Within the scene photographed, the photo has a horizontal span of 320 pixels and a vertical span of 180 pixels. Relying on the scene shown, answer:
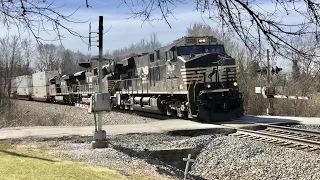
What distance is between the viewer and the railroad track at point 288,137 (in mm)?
9937

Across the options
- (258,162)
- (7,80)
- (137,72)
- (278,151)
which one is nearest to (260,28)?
(258,162)

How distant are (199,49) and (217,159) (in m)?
8.50

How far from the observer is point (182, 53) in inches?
687

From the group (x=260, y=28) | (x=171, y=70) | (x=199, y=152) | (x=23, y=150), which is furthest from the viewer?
(x=171, y=70)

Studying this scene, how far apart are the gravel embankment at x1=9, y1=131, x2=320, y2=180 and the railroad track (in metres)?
0.50

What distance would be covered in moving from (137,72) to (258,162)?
14.3 metres

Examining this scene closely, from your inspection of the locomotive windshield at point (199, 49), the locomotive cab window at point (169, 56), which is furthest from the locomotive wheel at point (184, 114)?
the locomotive windshield at point (199, 49)

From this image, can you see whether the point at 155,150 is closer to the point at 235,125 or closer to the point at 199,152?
the point at 199,152

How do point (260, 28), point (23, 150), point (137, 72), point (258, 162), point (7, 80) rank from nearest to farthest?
1. point (260, 28)
2. point (258, 162)
3. point (23, 150)
4. point (137, 72)
5. point (7, 80)

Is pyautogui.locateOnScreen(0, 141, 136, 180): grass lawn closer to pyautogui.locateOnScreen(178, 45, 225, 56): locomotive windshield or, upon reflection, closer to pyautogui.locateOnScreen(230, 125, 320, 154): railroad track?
pyautogui.locateOnScreen(230, 125, 320, 154): railroad track

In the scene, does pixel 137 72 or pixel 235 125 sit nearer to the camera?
pixel 235 125

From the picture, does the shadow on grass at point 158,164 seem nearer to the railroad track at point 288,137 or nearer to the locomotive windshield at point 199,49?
the railroad track at point 288,137

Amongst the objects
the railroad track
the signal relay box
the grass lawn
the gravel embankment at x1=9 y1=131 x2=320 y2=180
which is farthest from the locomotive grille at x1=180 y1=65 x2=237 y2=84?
the grass lawn

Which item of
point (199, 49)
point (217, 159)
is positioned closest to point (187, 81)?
point (199, 49)
